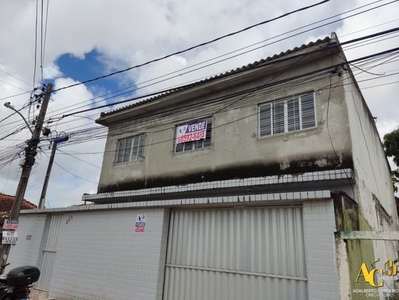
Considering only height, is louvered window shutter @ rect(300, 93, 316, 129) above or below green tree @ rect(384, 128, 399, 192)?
below

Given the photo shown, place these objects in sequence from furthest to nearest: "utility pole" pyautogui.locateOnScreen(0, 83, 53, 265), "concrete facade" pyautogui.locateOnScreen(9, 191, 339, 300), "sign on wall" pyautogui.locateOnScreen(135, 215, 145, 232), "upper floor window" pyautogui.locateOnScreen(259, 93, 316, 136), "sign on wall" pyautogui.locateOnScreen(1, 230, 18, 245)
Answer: "utility pole" pyautogui.locateOnScreen(0, 83, 53, 265), "sign on wall" pyautogui.locateOnScreen(1, 230, 18, 245), "upper floor window" pyautogui.locateOnScreen(259, 93, 316, 136), "sign on wall" pyautogui.locateOnScreen(135, 215, 145, 232), "concrete facade" pyautogui.locateOnScreen(9, 191, 339, 300)

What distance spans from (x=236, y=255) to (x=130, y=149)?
7.59 meters

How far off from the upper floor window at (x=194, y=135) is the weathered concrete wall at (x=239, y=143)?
21cm

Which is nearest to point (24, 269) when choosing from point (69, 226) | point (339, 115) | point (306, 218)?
point (69, 226)

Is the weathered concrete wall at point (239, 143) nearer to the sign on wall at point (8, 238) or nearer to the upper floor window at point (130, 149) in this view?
the upper floor window at point (130, 149)

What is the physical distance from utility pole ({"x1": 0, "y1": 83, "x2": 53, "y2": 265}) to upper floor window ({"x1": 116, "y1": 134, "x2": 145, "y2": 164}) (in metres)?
3.10

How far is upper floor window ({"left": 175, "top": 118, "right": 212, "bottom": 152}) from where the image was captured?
31.8 ft

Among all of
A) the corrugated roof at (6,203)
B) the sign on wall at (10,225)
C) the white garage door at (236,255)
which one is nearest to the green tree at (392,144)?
the white garage door at (236,255)

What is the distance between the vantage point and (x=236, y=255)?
5230mm

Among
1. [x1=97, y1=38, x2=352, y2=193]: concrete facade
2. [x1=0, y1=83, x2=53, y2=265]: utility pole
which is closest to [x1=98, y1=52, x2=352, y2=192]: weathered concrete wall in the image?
[x1=97, y1=38, x2=352, y2=193]: concrete facade

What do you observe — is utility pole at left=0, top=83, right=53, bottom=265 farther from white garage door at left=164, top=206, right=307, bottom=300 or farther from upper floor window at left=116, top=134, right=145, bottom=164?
white garage door at left=164, top=206, right=307, bottom=300

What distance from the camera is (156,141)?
10.8 m

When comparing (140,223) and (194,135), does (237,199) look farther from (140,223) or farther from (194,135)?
(194,135)

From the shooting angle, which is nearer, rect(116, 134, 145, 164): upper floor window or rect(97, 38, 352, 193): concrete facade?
rect(97, 38, 352, 193): concrete facade
